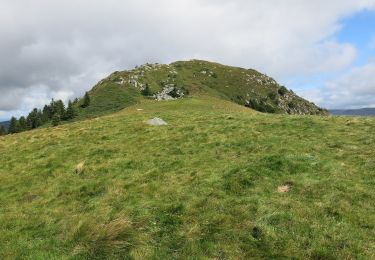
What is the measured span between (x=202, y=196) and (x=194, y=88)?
13876cm

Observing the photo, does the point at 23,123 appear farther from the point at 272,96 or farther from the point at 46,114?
the point at 272,96

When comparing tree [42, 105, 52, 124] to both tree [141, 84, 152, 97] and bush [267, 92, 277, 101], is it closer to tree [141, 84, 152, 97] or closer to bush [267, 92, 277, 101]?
tree [141, 84, 152, 97]

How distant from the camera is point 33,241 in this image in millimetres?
15023

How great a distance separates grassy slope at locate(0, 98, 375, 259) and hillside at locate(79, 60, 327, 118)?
7444 cm

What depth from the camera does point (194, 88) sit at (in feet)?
508

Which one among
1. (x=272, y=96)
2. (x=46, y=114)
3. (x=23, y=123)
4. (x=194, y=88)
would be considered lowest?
(x=23, y=123)

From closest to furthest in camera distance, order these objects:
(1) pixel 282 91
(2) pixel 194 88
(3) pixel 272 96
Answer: (2) pixel 194 88 → (3) pixel 272 96 → (1) pixel 282 91

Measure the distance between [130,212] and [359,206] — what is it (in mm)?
8992

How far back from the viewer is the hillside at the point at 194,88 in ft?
388

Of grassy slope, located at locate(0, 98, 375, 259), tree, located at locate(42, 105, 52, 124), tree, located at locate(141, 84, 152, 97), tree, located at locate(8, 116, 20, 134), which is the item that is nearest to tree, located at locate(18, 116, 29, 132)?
tree, located at locate(8, 116, 20, 134)

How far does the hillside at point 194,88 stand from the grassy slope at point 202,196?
74442mm

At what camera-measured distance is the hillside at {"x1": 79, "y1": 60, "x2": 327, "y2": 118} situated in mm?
118188

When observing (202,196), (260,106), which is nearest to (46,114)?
(260,106)

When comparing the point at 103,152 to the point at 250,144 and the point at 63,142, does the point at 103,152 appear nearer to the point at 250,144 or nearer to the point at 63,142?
the point at 63,142
